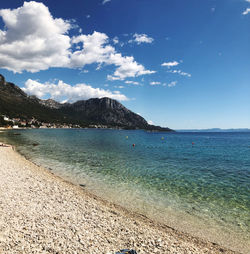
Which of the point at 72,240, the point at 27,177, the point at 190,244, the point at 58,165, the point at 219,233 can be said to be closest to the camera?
the point at 72,240

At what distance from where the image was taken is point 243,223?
1210 cm

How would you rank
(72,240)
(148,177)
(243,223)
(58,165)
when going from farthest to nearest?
Answer: (58,165) → (148,177) → (243,223) → (72,240)

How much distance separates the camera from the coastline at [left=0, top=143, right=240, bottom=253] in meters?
7.73

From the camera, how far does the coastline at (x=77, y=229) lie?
7.73 meters

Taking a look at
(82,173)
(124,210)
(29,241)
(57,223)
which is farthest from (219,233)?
(82,173)

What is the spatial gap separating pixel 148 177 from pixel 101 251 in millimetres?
15803

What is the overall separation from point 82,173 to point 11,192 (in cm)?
1084

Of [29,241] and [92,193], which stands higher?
[29,241]

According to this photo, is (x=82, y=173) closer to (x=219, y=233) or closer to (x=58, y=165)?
(x=58, y=165)

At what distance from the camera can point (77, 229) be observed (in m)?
9.13

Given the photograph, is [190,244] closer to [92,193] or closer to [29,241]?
[29,241]

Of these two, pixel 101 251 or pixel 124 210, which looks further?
pixel 124 210

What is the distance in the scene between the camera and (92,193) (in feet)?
54.7

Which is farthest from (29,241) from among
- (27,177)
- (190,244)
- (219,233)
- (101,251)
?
(27,177)
